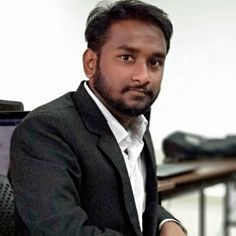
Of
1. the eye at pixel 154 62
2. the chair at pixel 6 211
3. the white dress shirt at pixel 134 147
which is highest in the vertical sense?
the eye at pixel 154 62

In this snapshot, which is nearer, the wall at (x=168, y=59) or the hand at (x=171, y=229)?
the hand at (x=171, y=229)

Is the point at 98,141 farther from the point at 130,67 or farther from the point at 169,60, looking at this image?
the point at 169,60

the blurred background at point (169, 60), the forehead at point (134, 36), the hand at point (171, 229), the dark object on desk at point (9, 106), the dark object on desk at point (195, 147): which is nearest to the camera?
the dark object on desk at point (195, 147)

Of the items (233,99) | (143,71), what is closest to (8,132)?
(143,71)

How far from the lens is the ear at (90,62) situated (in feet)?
3.00

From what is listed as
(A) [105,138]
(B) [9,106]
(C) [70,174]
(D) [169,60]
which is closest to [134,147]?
(A) [105,138]

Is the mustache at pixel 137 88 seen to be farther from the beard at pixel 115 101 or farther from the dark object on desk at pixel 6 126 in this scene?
the dark object on desk at pixel 6 126

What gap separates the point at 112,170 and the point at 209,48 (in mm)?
1363

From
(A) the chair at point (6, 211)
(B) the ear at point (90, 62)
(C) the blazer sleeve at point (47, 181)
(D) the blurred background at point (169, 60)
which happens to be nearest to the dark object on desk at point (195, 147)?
(D) the blurred background at point (169, 60)

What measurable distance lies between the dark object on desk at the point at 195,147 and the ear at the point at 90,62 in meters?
0.31

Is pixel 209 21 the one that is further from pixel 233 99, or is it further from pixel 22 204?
pixel 22 204

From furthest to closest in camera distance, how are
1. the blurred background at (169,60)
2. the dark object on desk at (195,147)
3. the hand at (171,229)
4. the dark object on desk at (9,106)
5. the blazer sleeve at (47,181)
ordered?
the blurred background at (169,60), the dark object on desk at (9,106), the hand at (171,229), the blazer sleeve at (47,181), the dark object on desk at (195,147)

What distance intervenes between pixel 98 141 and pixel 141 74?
15cm

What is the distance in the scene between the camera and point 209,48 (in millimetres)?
2074
